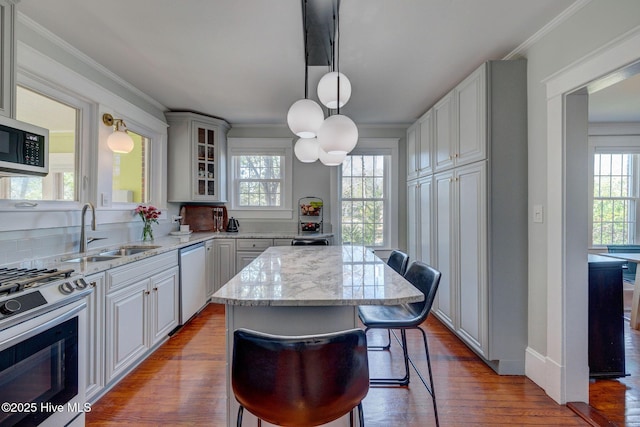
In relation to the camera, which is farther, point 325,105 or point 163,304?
point 163,304

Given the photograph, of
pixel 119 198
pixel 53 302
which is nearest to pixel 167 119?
pixel 119 198

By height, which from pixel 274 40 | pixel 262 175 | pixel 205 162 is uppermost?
pixel 274 40

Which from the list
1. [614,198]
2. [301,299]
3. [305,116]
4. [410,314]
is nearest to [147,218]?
[305,116]

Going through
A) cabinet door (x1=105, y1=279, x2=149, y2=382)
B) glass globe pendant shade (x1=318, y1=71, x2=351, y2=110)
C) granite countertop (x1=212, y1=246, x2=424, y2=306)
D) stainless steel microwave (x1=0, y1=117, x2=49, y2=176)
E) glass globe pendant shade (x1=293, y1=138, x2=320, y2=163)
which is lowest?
cabinet door (x1=105, y1=279, x2=149, y2=382)

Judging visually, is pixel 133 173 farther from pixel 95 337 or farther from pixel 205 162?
pixel 95 337

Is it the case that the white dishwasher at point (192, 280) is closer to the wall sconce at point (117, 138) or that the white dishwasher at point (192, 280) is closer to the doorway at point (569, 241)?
the wall sconce at point (117, 138)

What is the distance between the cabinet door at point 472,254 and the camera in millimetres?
2254

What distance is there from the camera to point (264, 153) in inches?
173

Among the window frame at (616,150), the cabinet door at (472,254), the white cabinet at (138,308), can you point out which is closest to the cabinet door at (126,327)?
the white cabinet at (138,308)

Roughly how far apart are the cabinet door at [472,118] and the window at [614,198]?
287 centimetres

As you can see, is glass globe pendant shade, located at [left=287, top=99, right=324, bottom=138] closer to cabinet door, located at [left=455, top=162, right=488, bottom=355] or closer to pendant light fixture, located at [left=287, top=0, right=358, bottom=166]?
pendant light fixture, located at [left=287, top=0, right=358, bottom=166]

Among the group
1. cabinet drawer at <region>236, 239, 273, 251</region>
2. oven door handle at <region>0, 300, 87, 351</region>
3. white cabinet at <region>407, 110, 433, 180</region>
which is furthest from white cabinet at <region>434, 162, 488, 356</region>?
oven door handle at <region>0, 300, 87, 351</region>

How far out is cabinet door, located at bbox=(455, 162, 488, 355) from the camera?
7.39ft

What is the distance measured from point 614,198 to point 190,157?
5.60m
